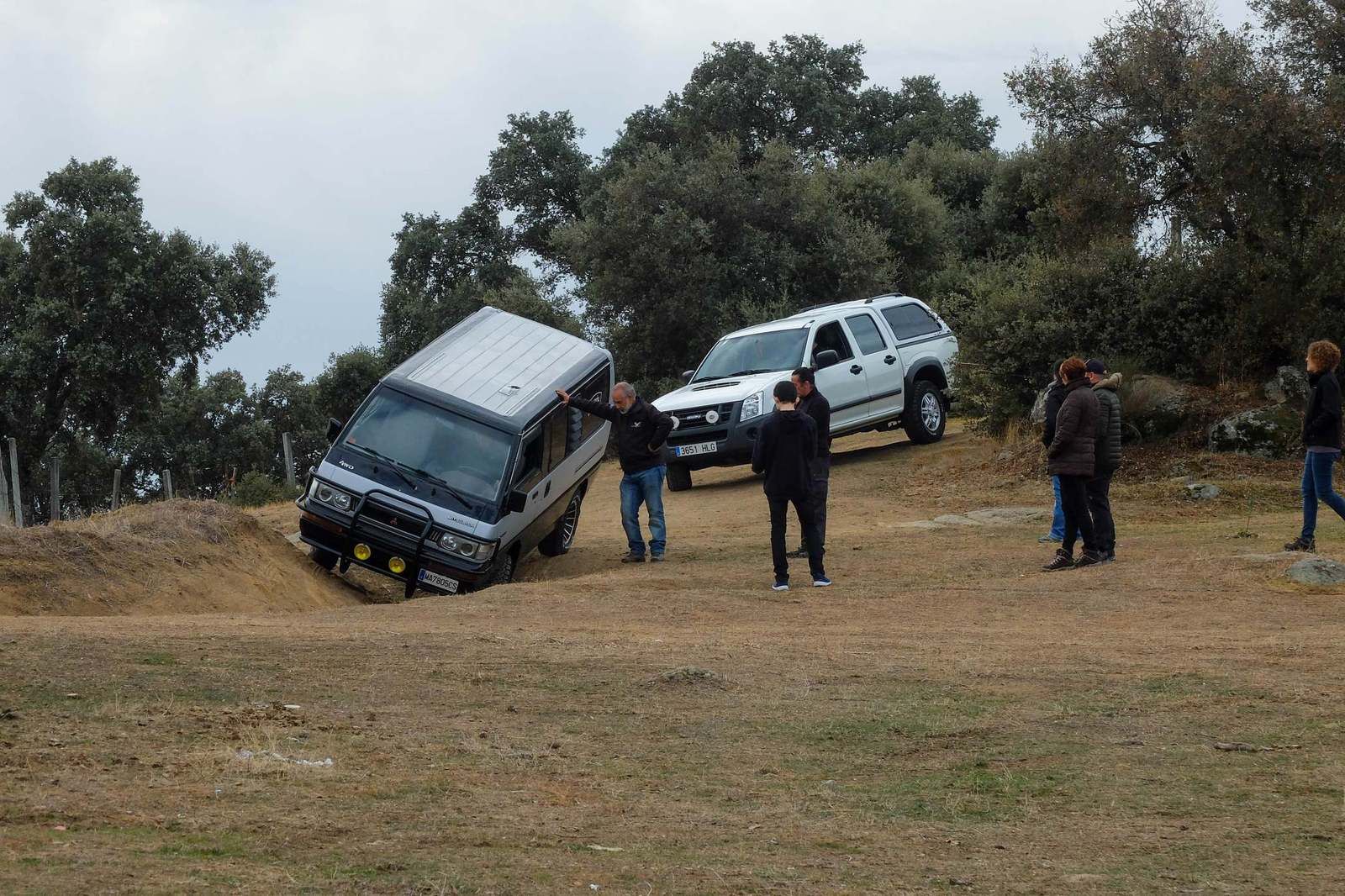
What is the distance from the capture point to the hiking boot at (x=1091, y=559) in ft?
42.4

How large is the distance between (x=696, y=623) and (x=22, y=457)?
2339 cm

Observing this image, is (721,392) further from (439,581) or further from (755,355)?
(439,581)

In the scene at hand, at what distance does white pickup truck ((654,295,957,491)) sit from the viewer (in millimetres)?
19266

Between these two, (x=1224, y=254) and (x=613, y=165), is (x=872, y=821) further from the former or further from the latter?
(x=613, y=165)

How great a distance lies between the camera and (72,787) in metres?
5.24

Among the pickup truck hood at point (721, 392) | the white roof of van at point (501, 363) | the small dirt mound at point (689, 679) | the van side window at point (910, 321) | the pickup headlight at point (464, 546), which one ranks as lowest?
the small dirt mound at point (689, 679)

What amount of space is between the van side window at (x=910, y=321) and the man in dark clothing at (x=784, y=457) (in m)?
9.80

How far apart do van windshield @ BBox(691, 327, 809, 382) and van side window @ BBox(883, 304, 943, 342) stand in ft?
5.85

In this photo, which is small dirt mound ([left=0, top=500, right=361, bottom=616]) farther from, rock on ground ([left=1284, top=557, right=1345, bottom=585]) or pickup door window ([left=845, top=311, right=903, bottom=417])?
pickup door window ([left=845, top=311, right=903, bottom=417])

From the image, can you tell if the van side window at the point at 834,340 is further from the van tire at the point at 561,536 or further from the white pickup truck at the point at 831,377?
the van tire at the point at 561,536

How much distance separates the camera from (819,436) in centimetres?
1291

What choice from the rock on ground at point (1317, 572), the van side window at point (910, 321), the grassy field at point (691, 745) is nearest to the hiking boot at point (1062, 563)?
the grassy field at point (691, 745)

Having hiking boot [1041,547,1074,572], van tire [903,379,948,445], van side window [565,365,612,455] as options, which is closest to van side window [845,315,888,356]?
van tire [903,379,948,445]

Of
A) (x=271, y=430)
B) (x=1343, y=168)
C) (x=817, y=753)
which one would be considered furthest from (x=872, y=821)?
(x=271, y=430)
